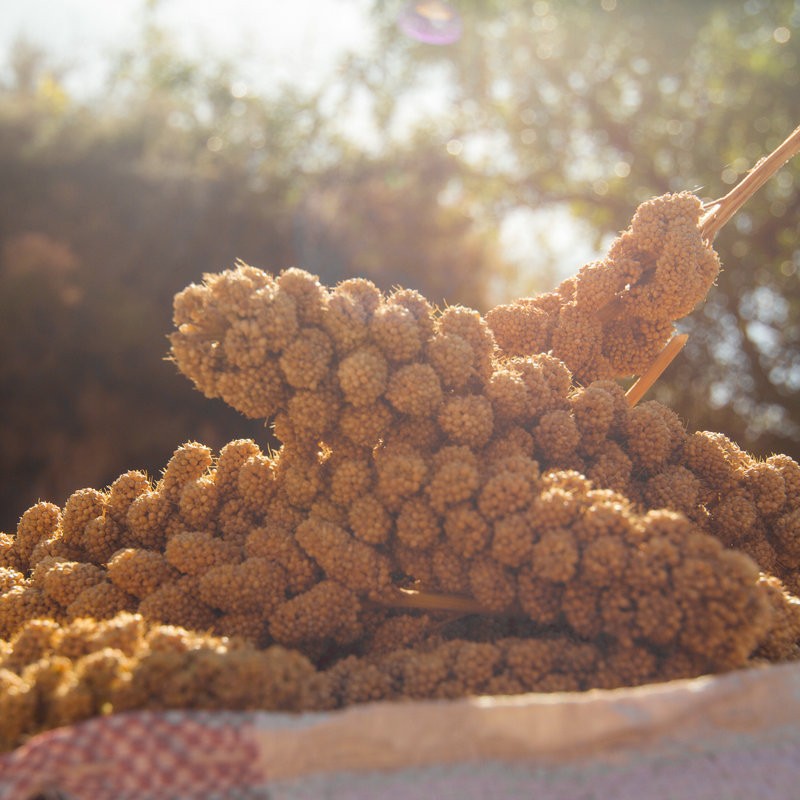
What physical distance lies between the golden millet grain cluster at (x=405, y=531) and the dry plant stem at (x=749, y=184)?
0.06 m

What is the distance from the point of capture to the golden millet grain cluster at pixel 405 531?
3.62ft

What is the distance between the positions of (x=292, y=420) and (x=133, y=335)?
5.61 meters

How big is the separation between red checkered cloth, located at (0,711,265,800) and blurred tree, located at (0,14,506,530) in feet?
18.5

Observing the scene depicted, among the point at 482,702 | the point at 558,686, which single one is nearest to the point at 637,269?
the point at 558,686

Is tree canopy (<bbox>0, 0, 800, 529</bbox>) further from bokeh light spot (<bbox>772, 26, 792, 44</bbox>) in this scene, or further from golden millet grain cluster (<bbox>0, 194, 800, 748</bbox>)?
golden millet grain cluster (<bbox>0, 194, 800, 748</bbox>)

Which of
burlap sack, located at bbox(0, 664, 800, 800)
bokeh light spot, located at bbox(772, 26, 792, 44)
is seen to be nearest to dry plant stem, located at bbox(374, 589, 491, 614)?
burlap sack, located at bbox(0, 664, 800, 800)

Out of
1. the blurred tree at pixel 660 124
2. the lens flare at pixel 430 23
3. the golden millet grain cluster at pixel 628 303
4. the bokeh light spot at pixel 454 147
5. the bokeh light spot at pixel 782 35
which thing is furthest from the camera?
the bokeh light spot at pixel 454 147

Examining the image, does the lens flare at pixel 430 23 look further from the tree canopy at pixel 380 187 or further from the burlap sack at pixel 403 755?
the burlap sack at pixel 403 755

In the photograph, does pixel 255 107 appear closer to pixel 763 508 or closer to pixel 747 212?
pixel 747 212

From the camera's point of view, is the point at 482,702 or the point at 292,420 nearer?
the point at 482,702

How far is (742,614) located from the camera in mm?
1085

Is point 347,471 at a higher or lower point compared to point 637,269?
lower

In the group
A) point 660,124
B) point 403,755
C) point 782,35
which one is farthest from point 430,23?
point 403,755

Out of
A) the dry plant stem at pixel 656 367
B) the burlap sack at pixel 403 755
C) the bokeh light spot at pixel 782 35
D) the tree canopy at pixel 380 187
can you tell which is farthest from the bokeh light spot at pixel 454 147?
the burlap sack at pixel 403 755
